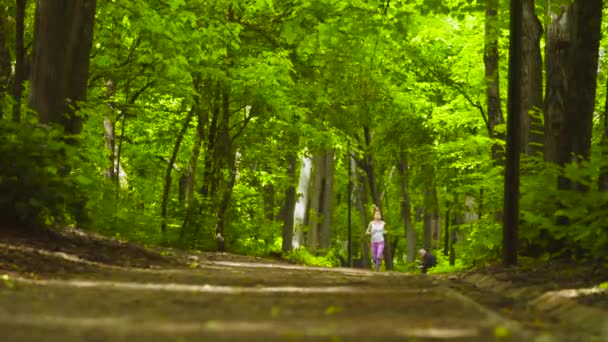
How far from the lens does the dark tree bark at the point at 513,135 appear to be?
11.8m

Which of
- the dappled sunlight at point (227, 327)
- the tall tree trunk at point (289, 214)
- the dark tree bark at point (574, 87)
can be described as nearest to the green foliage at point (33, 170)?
the dappled sunlight at point (227, 327)

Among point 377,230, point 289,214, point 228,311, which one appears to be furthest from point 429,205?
point 228,311

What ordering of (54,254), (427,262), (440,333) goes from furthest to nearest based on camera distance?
(427,262) < (54,254) < (440,333)

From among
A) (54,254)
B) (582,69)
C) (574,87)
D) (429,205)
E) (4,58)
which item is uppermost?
(4,58)

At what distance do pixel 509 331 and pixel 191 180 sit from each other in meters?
20.1

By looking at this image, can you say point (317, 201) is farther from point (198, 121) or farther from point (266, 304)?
point (266, 304)

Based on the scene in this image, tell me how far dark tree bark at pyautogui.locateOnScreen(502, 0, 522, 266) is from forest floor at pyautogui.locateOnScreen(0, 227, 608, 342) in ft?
2.02

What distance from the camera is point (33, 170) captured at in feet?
38.8

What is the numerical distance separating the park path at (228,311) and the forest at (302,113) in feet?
9.19

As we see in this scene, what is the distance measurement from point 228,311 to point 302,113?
58.6 feet

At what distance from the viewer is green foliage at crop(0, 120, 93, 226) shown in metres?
11.8

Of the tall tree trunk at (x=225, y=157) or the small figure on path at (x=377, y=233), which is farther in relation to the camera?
the small figure on path at (x=377, y=233)

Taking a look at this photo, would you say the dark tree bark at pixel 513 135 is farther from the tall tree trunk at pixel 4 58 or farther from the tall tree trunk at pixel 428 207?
the tall tree trunk at pixel 428 207

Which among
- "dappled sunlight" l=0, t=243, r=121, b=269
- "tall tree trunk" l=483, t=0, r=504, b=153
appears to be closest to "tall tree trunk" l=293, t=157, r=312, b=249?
"tall tree trunk" l=483, t=0, r=504, b=153
